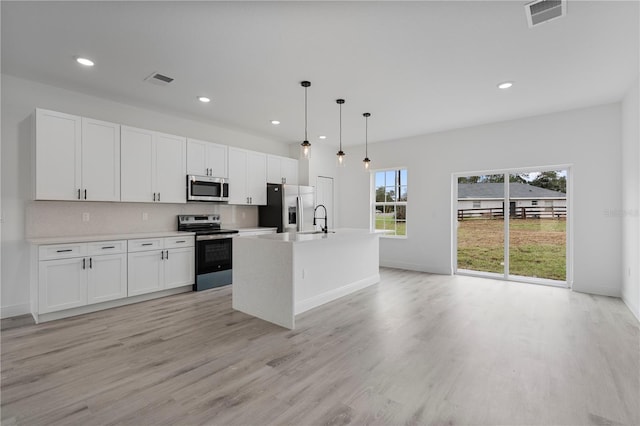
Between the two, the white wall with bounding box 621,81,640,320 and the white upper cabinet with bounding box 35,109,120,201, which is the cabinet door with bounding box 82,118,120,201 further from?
the white wall with bounding box 621,81,640,320

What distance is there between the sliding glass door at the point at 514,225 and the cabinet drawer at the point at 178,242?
494 cm

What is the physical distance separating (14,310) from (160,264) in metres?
1.58

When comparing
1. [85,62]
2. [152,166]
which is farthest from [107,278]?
[85,62]

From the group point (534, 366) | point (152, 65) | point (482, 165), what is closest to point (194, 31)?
point (152, 65)

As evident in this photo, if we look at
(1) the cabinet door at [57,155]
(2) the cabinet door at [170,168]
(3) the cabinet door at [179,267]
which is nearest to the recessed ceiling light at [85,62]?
(1) the cabinet door at [57,155]

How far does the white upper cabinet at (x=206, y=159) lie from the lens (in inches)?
196

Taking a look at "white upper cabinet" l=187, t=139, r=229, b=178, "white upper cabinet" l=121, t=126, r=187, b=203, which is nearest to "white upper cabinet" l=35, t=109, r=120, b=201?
"white upper cabinet" l=121, t=126, r=187, b=203

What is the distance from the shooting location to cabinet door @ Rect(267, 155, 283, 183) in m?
6.25

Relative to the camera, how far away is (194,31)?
2699 millimetres

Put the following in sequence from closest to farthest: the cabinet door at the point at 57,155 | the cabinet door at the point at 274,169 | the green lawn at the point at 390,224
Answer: the cabinet door at the point at 57,155
the cabinet door at the point at 274,169
the green lawn at the point at 390,224

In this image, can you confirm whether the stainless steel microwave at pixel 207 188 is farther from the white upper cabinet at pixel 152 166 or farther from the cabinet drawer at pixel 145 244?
the cabinet drawer at pixel 145 244

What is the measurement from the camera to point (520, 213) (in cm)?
541

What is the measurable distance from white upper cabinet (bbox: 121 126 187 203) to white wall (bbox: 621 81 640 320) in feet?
20.1

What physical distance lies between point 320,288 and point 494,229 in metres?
3.70
